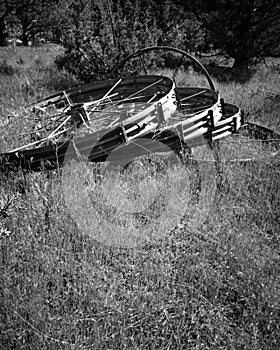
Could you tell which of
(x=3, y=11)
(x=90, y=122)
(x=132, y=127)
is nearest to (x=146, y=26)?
(x=90, y=122)

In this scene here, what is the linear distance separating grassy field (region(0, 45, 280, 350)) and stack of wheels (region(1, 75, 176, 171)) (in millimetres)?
230

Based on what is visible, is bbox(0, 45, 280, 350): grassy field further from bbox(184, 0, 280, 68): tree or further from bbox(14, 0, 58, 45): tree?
bbox(14, 0, 58, 45): tree

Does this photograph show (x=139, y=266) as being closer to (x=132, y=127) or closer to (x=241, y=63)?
(x=132, y=127)

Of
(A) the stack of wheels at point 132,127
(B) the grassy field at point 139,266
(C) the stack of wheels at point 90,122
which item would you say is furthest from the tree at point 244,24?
(B) the grassy field at point 139,266

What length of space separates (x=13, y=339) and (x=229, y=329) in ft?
4.44

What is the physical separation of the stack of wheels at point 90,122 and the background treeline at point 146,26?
2.10 meters

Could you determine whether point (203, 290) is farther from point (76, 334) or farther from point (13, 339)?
point (13, 339)

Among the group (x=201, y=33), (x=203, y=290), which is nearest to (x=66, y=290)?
(x=203, y=290)

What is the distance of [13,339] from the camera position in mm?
2307

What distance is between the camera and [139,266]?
2.96 meters

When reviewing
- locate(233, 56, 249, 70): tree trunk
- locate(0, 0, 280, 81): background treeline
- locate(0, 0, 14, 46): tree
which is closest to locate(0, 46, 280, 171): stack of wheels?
locate(0, 0, 280, 81): background treeline

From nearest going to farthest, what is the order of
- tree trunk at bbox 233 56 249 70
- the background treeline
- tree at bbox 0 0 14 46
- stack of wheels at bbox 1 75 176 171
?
stack of wheels at bbox 1 75 176 171 → the background treeline → tree trunk at bbox 233 56 249 70 → tree at bbox 0 0 14 46

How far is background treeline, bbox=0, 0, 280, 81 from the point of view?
770 cm

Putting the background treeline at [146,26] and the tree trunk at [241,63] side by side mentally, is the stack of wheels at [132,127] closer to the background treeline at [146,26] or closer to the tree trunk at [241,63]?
the background treeline at [146,26]
